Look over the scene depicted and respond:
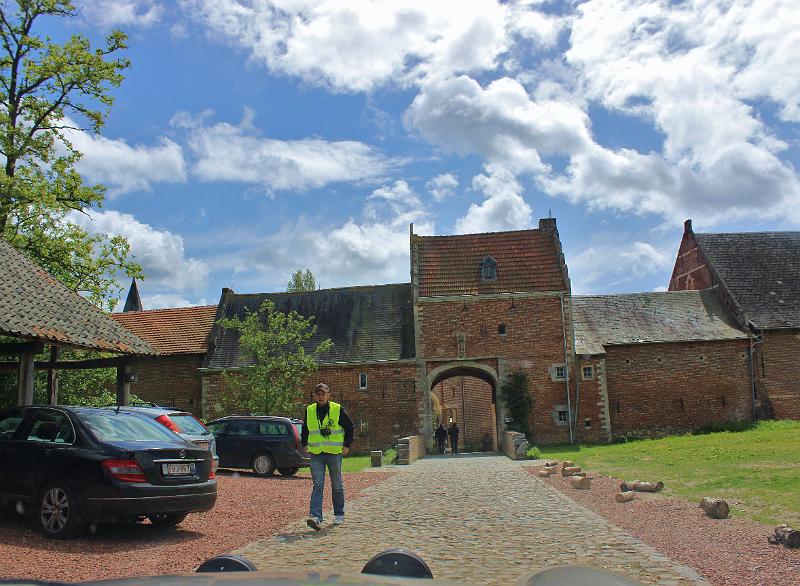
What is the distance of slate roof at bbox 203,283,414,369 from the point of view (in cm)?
3519

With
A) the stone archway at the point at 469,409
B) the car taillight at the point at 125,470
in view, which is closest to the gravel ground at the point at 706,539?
the car taillight at the point at 125,470

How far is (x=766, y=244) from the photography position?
4019 centimetres

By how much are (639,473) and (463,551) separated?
10070 mm

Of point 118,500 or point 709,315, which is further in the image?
point 709,315

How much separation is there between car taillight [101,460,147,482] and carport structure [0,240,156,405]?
3.54m

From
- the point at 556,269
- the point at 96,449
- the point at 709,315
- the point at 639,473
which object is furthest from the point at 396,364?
the point at 96,449

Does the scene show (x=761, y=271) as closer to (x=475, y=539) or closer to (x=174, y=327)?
(x=174, y=327)

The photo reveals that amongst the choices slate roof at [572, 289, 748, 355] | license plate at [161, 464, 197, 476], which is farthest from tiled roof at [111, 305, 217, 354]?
license plate at [161, 464, 197, 476]

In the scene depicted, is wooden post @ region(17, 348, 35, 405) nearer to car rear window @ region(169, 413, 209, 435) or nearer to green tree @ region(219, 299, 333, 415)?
car rear window @ region(169, 413, 209, 435)

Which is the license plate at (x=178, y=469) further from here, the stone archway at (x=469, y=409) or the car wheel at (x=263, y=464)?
the stone archway at (x=469, y=409)

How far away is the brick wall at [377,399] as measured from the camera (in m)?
34.0

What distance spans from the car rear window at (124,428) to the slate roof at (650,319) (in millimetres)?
26449

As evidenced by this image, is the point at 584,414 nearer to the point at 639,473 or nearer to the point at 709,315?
the point at 709,315

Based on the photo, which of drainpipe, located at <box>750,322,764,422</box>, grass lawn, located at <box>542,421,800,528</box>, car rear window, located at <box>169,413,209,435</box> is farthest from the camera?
drainpipe, located at <box>750,322,764,422</box>
